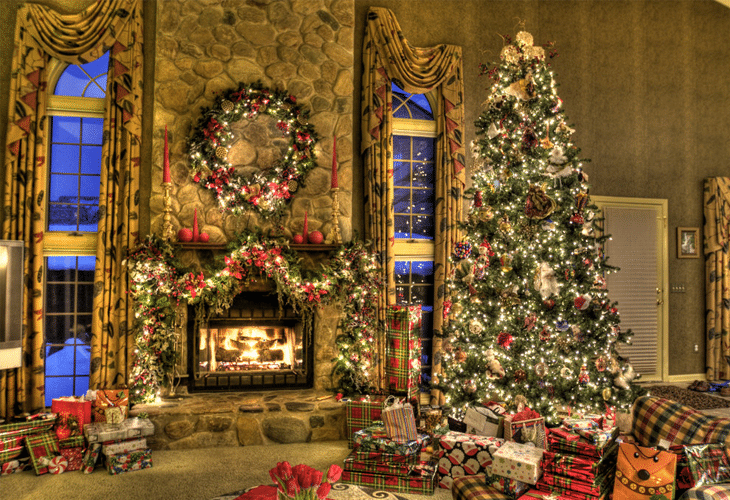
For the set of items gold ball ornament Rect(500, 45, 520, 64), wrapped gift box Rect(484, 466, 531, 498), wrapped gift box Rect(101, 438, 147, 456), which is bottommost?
wrapped gift box Rect(101, 438, 147, 456)

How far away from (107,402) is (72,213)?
1.95 meters

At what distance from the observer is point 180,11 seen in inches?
198

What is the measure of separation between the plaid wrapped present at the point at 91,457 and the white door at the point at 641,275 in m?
5.54

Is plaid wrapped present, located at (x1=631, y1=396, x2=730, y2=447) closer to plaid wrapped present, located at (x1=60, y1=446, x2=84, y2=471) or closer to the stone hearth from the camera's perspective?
the stone hearth

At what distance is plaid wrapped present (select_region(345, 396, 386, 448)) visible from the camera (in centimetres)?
455

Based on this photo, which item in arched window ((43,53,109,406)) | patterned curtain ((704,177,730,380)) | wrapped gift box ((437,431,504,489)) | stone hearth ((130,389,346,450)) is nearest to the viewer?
wrapped gift box ((437,431,504,489))

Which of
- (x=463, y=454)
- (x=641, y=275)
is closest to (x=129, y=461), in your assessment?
(x=463, y=454)

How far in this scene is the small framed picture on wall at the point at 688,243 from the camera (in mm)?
6891

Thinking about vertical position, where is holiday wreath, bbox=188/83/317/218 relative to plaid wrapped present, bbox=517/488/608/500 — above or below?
above

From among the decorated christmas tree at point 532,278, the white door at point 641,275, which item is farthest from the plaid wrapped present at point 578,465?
the white door at point 641,275

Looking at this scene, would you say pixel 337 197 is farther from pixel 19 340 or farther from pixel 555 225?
pixel 19 340

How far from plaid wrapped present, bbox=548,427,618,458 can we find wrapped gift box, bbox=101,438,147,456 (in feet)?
9.52

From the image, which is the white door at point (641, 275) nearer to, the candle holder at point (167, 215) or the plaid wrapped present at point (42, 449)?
the candle holder at point (167, 215)

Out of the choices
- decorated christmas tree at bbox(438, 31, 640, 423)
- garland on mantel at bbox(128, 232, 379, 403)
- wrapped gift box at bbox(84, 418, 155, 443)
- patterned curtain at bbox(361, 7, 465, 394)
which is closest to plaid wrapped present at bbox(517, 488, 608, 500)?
decorated christmas tree at bbox(438, 31, 640, 423)
